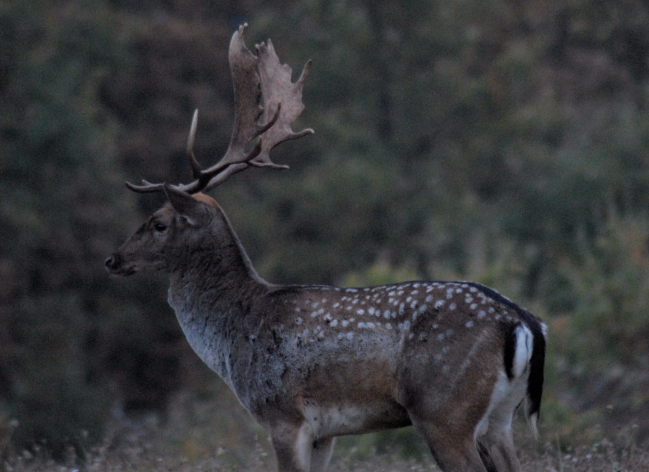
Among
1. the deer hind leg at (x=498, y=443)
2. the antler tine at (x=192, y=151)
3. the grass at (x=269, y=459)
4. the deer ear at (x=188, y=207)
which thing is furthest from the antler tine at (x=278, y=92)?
the deer hind leg at (x=498, y=443)

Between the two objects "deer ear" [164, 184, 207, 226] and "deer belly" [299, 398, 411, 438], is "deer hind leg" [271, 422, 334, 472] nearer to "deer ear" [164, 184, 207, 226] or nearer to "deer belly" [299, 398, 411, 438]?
"deer belly" [299, 398, 411, 438]

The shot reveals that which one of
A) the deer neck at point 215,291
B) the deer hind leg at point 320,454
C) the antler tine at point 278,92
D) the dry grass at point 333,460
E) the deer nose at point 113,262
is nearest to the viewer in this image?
the deer hind leg at point 320,454

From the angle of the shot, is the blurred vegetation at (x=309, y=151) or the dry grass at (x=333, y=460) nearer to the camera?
the dry grass at (x=333, y=460)

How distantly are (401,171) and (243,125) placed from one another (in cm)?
2193

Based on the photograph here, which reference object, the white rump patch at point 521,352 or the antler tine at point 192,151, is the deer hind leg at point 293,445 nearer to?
the white rump patch at point 521,352

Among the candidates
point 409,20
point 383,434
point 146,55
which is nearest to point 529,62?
point 409,20

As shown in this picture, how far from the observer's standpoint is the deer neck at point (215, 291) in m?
6.98

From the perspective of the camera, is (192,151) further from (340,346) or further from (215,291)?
(340,346)

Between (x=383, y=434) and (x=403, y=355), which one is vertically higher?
(x=403, y=355)

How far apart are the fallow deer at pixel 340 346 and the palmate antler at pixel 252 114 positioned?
0.03 meters

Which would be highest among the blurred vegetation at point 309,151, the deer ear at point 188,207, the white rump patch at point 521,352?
the deer ear at point 188,207

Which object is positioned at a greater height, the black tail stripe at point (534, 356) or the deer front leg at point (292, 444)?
the black tail stripe at point (534, 356)

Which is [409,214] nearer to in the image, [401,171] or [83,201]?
[401,171]

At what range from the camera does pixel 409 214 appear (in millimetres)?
27969
